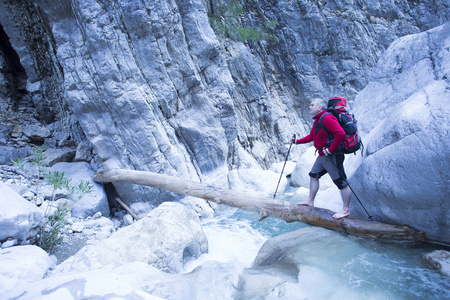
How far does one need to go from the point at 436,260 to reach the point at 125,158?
785cm

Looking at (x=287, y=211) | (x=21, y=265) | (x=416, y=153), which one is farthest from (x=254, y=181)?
(x=21, y=265)

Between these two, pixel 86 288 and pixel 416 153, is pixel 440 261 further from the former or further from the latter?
pixel 86 288

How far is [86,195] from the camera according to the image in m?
6.85

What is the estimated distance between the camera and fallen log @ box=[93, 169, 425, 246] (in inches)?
149

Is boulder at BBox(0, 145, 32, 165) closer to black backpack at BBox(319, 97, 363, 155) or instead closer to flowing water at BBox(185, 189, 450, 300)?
flowing water at BBox(185, 189, 450, 300)

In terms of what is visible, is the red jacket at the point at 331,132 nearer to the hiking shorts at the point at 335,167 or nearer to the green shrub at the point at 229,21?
the hiking shorts at the point at 335,167

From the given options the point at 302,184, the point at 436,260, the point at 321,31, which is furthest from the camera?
the point at 321,31

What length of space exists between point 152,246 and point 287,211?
2.67 m

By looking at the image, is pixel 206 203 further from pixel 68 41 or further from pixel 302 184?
pixel 68 41

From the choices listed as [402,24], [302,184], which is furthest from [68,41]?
[402,24]

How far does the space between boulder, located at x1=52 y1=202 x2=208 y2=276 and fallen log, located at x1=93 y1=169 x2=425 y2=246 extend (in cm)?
109

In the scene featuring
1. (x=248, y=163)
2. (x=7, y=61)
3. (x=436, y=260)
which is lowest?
(x=248, y=163)

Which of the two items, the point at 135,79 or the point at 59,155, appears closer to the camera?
the point at 135,79

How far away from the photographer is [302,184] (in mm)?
10398
